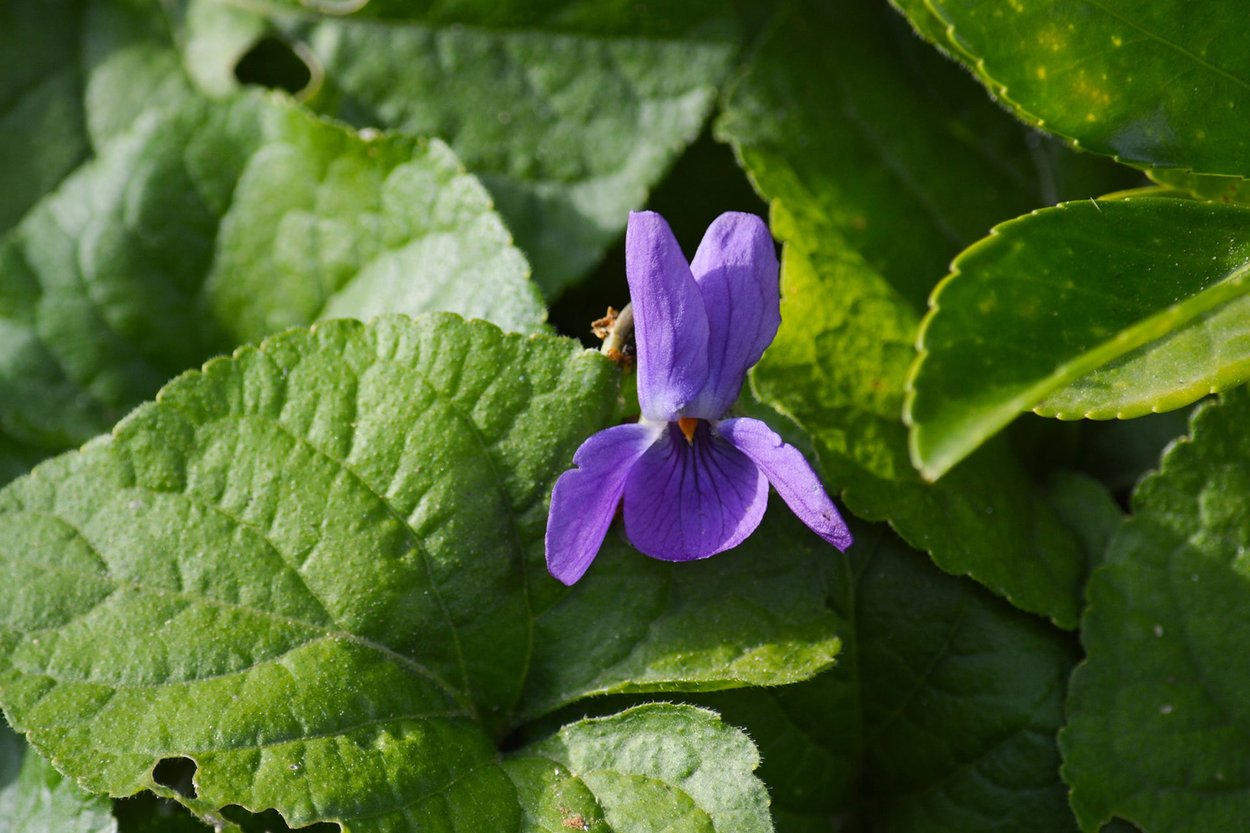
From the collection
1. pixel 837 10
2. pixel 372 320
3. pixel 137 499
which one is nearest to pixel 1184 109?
pixel 837 10

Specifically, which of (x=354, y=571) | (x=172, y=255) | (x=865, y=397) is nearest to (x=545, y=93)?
(x=172, y=255)

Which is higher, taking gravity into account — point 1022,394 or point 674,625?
point 1022,394

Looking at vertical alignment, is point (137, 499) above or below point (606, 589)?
above

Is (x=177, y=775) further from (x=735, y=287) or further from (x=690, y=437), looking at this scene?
(x=735, y=287)

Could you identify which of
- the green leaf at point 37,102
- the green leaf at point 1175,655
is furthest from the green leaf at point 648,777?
the green leaf at point 37,102

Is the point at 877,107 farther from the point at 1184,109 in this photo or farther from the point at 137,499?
the point at 137,499

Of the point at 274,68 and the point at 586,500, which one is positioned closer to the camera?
the point at 586,500

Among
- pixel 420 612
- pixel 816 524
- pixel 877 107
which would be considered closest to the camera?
pixel 816 524
